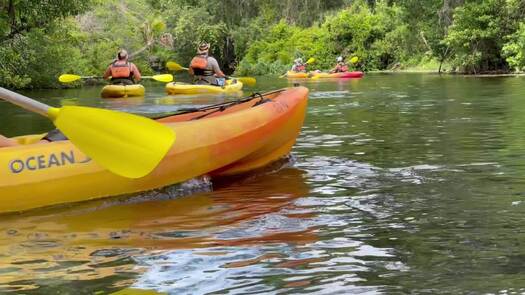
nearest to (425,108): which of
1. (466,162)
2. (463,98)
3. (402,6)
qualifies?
(463,98)

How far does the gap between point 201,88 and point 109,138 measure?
447 inches

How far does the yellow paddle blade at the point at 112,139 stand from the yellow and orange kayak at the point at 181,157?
44cm

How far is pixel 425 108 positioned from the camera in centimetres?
1187

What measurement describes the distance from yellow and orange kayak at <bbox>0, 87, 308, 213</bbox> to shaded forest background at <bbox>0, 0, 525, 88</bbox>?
11830mm

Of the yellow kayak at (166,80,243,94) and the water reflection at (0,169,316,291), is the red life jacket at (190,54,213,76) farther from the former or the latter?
the water reflection at (0,169,316,291)

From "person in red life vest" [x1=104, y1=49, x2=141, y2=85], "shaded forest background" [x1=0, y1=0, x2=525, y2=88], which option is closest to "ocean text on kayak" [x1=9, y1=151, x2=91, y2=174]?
"person in red life vest" [x1=104, y1=49, x2=141, y2=85]

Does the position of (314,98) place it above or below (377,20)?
below

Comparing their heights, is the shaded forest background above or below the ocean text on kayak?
above

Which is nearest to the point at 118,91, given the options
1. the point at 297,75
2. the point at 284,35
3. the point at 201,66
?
the point at 201,66

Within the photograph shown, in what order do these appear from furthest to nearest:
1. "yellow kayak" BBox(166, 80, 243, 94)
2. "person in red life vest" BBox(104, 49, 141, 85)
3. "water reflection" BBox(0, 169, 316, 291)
A: "person in red life vest" BBox(104, 49, 141, 85)
"yellow kayak" BBox(166, 80, 243, 94)
"water reflection" BBox(0, 169, 316, 291)

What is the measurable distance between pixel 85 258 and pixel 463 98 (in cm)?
1100

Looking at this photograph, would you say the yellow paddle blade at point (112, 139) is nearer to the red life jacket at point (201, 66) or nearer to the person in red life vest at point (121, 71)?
the red life jacket at point (201, 66)

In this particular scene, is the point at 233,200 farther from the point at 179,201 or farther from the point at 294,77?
the point at 294,77

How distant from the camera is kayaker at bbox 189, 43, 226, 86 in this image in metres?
Answer: 16.5
